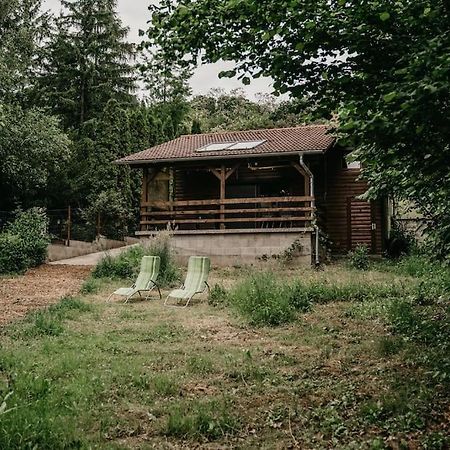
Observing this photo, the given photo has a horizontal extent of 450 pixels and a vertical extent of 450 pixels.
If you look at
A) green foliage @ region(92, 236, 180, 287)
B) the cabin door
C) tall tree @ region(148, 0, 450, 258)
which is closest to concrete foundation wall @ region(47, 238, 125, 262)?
green foliage @ region(92, 236, 180, 287)

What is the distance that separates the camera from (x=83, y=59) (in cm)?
3206

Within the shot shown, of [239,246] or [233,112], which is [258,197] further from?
[233,112]


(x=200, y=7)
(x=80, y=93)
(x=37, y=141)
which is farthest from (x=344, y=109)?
(x=80, y=93)

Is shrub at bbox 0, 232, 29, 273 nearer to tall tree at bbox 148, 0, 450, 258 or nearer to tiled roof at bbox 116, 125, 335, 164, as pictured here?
tiled roof at bbox 116, 125, 335, 164

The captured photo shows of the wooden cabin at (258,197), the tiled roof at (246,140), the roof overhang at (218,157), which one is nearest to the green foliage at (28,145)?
the tiled roof at (246,140)

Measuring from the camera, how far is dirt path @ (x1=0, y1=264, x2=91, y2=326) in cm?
980

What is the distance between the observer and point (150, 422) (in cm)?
454

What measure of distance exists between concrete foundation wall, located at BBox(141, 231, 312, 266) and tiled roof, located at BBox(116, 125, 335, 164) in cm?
254

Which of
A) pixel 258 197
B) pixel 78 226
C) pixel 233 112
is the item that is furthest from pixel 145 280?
pixel 233 112

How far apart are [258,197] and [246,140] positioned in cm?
230

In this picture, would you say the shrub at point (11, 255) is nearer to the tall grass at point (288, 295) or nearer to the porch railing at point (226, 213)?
the porch railing at point (226, 213)

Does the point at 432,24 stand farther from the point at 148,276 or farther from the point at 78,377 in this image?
the point at 148,276

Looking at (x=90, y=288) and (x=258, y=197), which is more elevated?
(x=258, y=197)

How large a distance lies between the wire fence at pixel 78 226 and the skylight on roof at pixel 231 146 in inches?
227
